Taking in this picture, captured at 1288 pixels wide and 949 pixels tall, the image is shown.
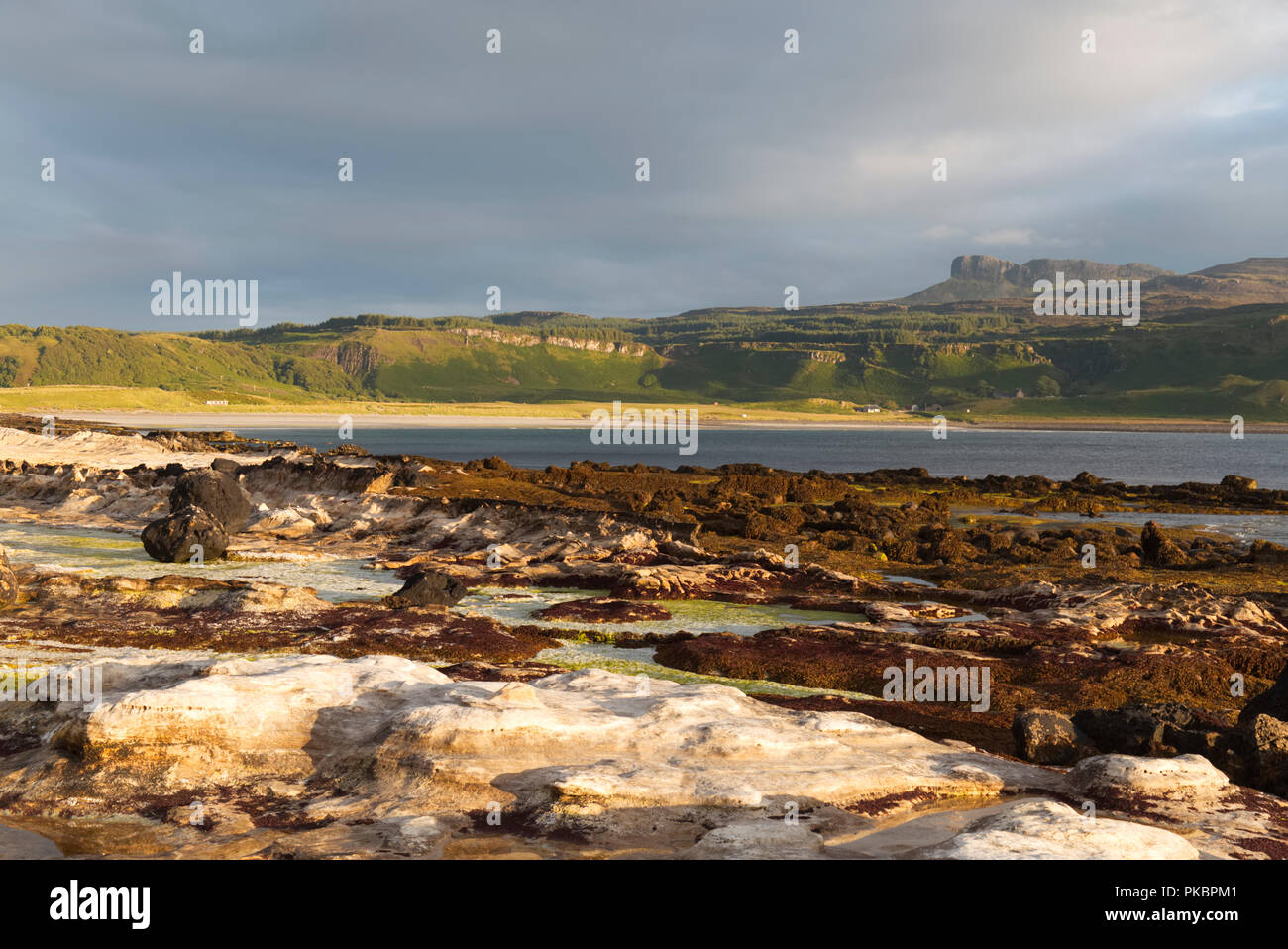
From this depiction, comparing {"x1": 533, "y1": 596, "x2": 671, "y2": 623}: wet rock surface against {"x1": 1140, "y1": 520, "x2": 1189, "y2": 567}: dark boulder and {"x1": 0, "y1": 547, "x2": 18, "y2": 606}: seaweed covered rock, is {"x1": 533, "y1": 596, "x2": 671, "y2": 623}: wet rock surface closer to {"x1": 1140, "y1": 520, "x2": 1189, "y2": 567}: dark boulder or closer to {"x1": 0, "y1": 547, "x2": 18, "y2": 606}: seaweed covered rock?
{"x1": 0, "y1": 547, "x2": 18, "y2": 606}: seaweed covered rock

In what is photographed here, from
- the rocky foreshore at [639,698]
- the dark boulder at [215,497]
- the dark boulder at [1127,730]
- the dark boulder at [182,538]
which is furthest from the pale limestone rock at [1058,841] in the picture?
the dark boulder at [215,497]

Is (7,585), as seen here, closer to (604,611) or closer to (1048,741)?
(604,611)

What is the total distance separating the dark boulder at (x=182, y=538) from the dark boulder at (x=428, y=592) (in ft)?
36.9

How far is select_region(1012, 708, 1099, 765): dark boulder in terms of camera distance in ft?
47.2

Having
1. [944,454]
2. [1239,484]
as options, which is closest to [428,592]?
[1239,484]

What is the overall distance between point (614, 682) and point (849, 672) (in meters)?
6.21

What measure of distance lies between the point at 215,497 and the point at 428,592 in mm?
17593

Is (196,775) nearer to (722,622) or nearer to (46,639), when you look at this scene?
(46,639)

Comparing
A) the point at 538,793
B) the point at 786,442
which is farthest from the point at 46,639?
the point at 786,442

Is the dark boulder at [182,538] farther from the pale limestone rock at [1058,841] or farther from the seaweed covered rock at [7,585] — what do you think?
the pale limestone rock at [1058,841]

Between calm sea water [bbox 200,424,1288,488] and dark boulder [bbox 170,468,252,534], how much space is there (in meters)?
69.2

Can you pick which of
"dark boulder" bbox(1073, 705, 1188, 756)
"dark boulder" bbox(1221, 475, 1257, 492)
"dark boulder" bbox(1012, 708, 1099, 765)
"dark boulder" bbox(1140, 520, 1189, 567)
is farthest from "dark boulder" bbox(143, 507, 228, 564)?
"dark boulder" bbox(1221, 475, 1257, 492)

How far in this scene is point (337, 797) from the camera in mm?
11508

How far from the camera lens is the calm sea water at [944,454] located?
111 meters
